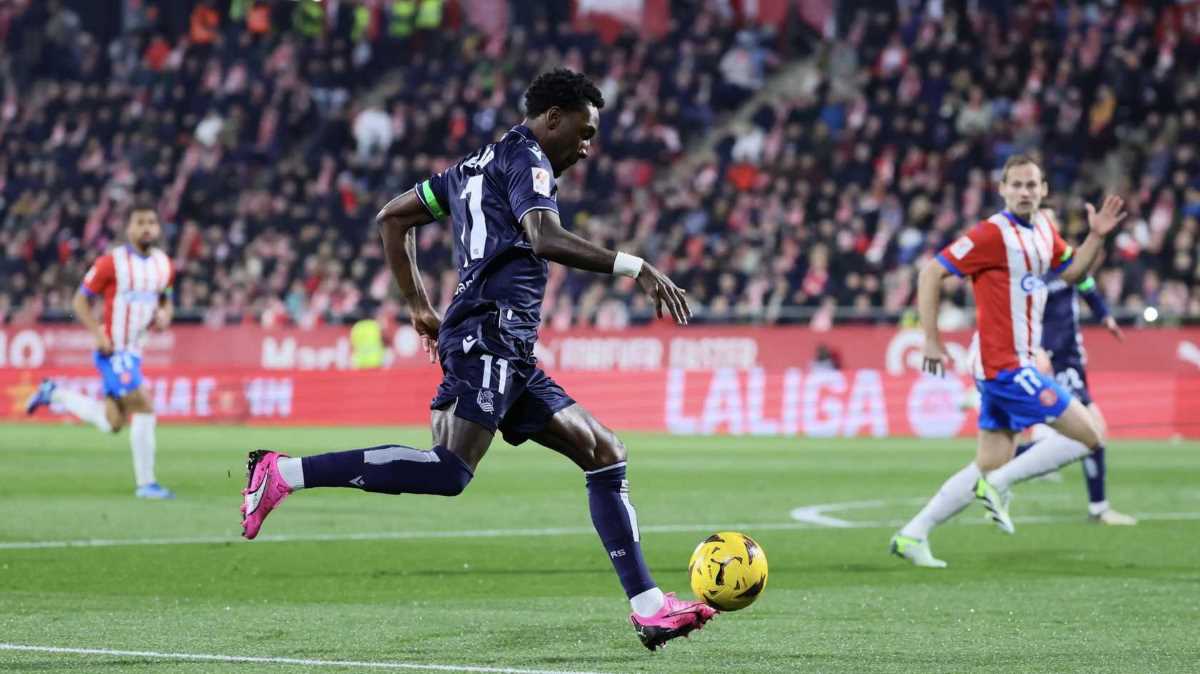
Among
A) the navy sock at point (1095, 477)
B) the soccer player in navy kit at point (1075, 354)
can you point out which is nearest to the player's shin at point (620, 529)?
the soccer player in navy kit at point (1075, 354)

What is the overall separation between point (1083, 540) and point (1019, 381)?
1809 millimetres

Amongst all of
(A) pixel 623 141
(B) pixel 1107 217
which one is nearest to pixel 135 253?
(B) pixel 1107 217

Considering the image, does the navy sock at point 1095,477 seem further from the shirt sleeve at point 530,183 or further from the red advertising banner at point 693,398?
the red advertising banner at point 693,398

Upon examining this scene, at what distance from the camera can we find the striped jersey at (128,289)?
15.0m

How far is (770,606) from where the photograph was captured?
8.47 meters

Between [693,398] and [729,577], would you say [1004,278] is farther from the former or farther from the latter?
[693,398]

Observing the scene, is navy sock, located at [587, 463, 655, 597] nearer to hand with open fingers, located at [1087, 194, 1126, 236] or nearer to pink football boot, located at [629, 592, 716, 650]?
pink football boot, located at [629, 592, 716, 650]

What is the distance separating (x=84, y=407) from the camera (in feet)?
57.4

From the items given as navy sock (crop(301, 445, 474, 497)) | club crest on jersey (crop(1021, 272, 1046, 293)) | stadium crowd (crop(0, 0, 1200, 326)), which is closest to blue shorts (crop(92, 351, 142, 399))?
club crest on jersey (crop(1021, 272, 1046, 293))

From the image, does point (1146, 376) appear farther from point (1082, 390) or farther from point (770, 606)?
point (770, 606)

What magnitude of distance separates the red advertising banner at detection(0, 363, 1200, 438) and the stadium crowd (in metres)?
1.57

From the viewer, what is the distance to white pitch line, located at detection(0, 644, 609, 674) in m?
6.31

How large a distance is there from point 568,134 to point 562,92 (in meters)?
0.16

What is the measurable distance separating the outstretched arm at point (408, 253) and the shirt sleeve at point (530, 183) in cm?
74
